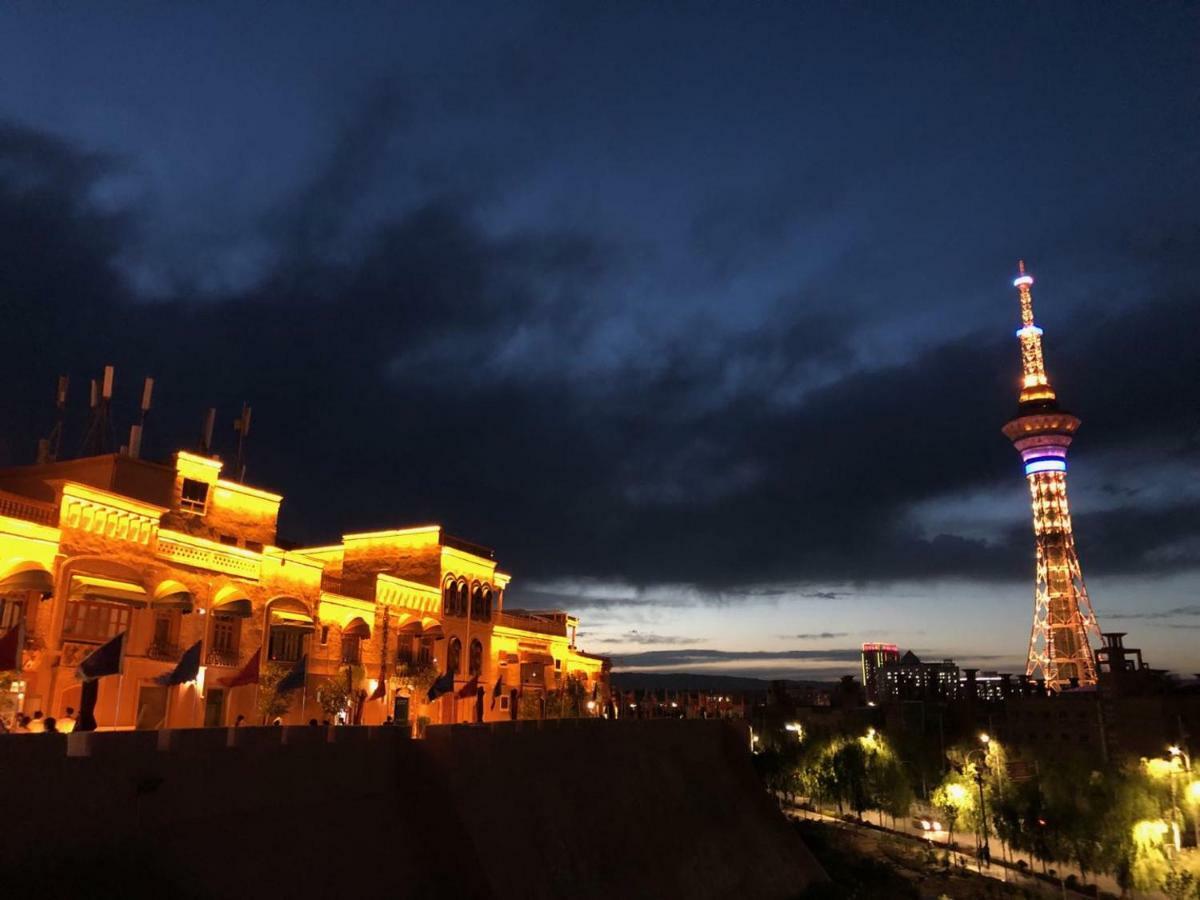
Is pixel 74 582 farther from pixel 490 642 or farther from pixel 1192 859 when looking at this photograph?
pixel 1192 859

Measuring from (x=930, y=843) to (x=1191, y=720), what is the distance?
28.7m

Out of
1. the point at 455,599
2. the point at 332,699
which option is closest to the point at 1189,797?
the point at 455,599

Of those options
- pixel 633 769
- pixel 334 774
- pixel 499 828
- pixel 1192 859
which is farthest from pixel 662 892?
pixel 1192 859

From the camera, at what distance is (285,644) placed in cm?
3572

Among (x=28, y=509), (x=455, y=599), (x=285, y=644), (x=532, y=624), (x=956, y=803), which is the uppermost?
(x=28, y=509)

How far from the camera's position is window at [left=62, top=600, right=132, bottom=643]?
88.9 feet

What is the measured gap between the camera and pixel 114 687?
28125 mm

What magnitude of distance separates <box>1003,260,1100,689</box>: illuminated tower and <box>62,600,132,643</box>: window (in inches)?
4150

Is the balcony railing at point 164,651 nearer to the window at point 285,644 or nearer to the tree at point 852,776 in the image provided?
the window at point 285,644

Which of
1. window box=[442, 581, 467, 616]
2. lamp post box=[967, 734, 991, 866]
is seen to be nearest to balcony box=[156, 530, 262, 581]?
window box=[442, 581, 467, 616]

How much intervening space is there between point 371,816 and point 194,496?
1943 cm

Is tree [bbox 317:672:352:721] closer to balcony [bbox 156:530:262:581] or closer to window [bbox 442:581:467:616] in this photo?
balcony [bbox 156:530:262:581]

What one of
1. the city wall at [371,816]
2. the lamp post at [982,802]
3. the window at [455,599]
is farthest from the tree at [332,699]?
the lamp post at [982,802]

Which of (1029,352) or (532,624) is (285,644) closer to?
(532,624)
